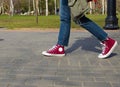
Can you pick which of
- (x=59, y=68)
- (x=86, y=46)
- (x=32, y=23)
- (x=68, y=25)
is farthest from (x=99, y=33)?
(x=32, y=23)

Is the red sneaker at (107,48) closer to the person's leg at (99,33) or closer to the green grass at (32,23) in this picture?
the person's leg at (99,33)

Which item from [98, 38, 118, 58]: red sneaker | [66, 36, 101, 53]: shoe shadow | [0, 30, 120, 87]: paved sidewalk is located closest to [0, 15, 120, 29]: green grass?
[66, 36, 101, 53]: shoe shadow

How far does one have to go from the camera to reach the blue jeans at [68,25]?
19.8 ft

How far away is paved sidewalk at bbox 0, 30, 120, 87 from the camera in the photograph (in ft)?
14.5

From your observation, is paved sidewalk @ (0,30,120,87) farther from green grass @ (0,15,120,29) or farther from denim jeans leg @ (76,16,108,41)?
green grass @ (0,15,120,29)

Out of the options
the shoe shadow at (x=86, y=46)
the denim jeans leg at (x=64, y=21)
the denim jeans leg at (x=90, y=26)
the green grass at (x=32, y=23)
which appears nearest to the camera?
the denim jeans leg at (x=90, y=26)

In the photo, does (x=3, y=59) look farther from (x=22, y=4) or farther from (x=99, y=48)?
(x=22, y=4)

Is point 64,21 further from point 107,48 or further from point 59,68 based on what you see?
point 59,68

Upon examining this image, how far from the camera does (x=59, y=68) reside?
533cm

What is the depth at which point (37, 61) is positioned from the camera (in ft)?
19.3

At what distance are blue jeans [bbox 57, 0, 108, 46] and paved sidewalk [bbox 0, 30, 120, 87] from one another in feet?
1.13

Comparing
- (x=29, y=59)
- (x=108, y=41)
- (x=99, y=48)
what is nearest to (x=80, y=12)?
(x=108, y=41)

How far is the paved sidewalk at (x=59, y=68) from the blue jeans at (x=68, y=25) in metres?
0.34

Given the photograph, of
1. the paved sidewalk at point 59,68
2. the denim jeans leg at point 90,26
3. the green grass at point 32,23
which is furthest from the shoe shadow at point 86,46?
the green grass at point 32,23
